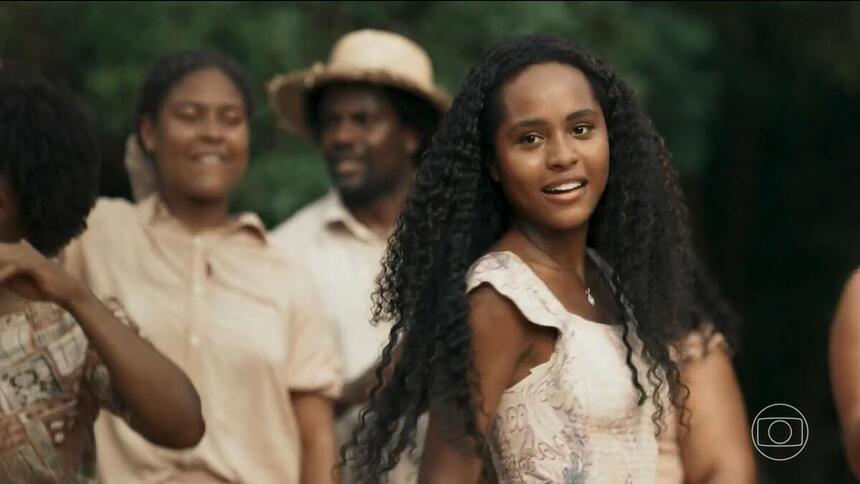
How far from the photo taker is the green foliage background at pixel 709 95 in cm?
961

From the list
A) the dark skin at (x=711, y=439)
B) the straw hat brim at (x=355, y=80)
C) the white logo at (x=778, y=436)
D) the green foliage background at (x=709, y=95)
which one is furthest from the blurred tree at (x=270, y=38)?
the dark skin at (x=711, y=439)

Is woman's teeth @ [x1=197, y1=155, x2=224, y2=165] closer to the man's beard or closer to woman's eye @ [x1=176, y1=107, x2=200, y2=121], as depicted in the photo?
woman's eye @ [x1=176, y1=107, x2=200, y2=121]

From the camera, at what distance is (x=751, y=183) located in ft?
38.1

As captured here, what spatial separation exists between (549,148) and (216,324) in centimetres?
213

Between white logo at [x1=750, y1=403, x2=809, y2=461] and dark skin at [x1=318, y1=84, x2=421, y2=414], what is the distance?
1.77m

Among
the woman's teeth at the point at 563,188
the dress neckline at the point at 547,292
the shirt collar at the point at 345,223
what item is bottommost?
the shirt collar at the point at 345,223

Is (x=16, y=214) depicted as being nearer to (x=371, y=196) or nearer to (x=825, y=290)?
(x=371, y=196)

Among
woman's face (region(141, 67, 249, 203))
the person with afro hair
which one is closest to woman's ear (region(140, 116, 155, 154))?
woman's face (region(141, 67, 249, 203))

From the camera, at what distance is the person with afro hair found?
16.3ft

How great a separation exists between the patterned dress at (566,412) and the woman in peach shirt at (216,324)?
201 cm

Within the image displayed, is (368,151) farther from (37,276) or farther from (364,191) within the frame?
(37,276)

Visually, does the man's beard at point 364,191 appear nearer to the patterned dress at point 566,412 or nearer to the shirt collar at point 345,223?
the shirt collar at point 345,223

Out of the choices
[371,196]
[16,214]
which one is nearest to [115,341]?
[16,214]

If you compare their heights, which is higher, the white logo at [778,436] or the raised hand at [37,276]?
the raised hand at [37,276]
